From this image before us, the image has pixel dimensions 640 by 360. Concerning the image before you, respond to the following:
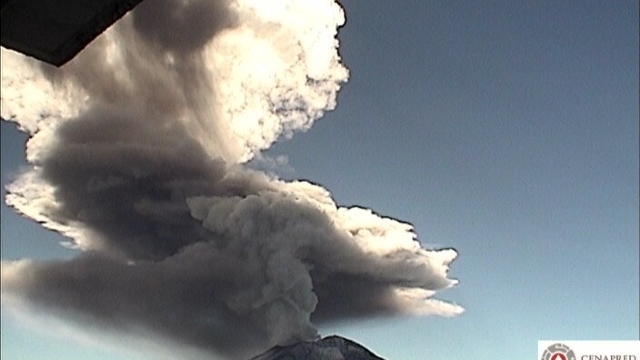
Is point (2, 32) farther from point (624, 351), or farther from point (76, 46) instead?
point (624, 351)

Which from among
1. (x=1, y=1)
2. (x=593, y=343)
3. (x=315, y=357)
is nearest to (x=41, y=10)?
(x=1, y=1)
